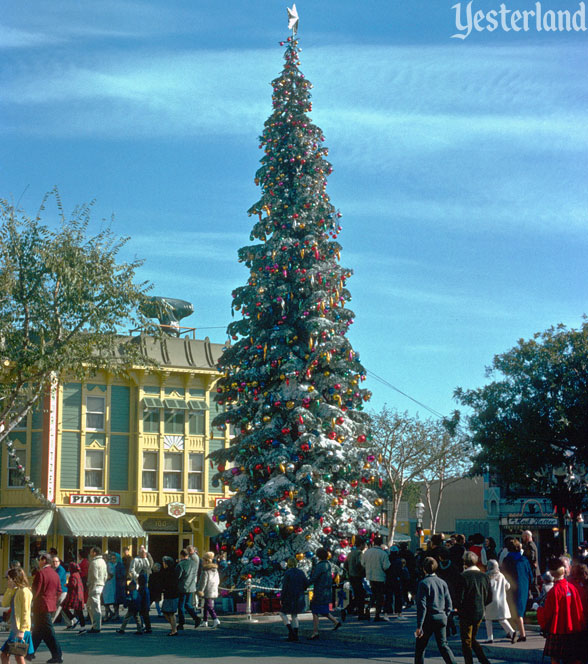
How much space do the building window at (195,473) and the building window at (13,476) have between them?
7320 millimetres

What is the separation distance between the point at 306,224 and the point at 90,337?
31.5 ft

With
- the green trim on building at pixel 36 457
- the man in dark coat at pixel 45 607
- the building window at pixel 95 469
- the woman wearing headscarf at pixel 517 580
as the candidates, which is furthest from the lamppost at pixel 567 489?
the man in dark coat at pixel 45 607

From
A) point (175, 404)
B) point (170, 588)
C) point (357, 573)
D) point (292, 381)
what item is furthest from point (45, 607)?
point (175, 404)

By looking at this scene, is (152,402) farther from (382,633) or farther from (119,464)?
(382,633)

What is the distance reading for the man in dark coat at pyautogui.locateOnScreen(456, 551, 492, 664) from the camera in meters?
13.2

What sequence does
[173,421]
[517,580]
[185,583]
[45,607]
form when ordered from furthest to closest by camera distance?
[173,421] < [185,583] < [517,580] < [45,607]

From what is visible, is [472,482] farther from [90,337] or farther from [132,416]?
[90,337]

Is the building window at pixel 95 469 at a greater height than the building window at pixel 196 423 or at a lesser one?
lesser

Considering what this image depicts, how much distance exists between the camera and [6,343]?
30.2 meters

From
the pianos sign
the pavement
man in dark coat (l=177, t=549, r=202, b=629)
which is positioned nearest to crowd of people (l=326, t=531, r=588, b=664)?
the pavement

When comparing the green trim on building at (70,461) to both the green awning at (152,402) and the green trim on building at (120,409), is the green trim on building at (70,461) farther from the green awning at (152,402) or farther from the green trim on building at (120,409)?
the green awning at (152,402)

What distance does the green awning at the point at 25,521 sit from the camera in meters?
38.9

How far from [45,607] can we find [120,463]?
28.2 metres

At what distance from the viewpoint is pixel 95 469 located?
138ft
